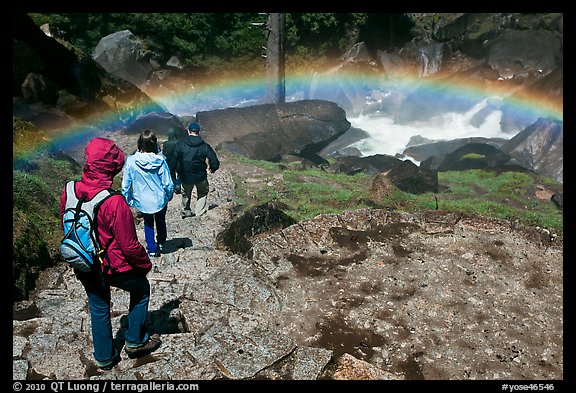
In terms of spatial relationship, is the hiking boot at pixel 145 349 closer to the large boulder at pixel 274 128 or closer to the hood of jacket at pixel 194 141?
the hood of jacket at pixel 194 141

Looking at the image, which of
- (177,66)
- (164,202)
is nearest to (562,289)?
(164,202)

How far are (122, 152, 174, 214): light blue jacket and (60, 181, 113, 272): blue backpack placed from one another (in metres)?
2.36

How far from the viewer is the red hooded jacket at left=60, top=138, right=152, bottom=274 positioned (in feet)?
15.2

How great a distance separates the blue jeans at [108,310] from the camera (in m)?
4.87

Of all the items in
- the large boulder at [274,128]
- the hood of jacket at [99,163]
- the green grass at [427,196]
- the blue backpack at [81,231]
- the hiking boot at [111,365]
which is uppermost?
the hood of jacket at [99,163]

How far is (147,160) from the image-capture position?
7008 mm

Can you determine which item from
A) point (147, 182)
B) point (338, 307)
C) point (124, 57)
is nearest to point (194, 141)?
point (147, 182)

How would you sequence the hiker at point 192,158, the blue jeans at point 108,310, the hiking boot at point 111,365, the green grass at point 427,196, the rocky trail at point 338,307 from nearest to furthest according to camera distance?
the blue jeans at point 108,310 → the hiking boot at point 111,365 → the rocky trail at point 338,307 → the hiker at point 192,158 → the green grass at point 427,196

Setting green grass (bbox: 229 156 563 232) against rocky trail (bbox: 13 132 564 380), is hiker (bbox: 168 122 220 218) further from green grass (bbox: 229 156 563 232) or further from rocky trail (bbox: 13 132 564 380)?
green grass (bbox: 229 156 563 232)

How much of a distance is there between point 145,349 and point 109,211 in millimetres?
1588

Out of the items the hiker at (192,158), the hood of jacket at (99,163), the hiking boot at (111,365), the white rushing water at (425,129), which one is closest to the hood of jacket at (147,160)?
the hiker at (192,158)

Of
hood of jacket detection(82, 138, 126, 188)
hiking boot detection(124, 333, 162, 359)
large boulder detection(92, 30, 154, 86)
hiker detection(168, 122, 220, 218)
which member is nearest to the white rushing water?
large boulder detection(92, 30, 154, 86)

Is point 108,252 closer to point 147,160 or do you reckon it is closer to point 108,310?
point 108,310

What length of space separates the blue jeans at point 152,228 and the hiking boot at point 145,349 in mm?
2232
